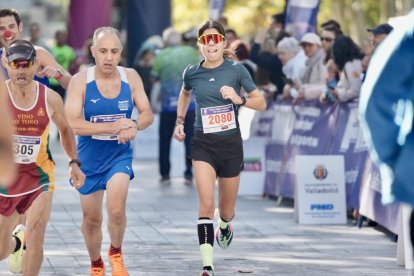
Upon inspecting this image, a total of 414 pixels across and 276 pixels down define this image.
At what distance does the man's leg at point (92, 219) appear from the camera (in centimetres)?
909

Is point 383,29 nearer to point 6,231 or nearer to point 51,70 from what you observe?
point 51,70

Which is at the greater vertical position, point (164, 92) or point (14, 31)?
point (14, 31)

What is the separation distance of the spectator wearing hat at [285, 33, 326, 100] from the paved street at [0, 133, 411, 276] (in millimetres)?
1338

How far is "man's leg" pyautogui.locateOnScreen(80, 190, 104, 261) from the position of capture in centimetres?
909

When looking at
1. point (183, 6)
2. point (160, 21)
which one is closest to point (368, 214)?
point (160, 21)

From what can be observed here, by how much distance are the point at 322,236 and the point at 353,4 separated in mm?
32200

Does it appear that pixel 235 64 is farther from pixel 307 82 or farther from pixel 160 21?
pixel 160 21

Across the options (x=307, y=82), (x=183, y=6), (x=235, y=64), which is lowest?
(x=183, y=6)

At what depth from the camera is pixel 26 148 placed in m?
8.34

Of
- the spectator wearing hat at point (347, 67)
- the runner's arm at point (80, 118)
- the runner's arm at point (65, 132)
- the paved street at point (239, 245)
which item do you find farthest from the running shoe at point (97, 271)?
the spectator wearing hat at point (347, 67)

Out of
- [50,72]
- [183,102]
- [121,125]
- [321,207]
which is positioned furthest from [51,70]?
[321,207]

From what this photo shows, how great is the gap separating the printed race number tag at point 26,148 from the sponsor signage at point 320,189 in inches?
206

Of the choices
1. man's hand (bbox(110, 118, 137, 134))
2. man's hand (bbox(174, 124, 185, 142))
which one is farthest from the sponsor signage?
man's hand (bbox(110, 118, 137, 134))

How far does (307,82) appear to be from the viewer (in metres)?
15.0
